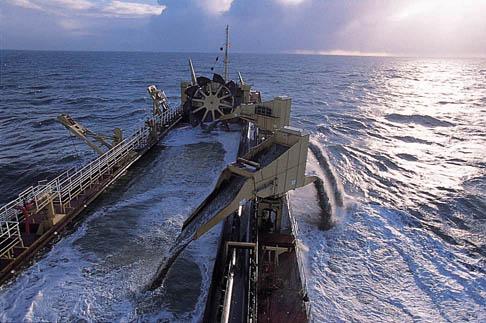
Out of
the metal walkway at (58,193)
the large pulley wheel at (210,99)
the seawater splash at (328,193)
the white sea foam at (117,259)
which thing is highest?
the large pulley wheel at (210,99)

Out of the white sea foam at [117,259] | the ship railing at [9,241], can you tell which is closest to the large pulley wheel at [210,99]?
the white sea foam at [117,259]

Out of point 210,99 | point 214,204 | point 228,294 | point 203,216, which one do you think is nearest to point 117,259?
point 203,216

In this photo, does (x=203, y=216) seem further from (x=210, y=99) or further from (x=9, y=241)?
(x=210, y=99)

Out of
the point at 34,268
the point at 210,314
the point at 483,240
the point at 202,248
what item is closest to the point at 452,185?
the point at 483,240

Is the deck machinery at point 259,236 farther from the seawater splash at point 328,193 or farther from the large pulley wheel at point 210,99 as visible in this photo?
the large pulley wheel at point 210,99

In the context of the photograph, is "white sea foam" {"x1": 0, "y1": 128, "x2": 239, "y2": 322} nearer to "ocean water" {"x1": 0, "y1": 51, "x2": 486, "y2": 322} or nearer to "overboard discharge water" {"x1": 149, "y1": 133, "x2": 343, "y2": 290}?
"ocean water" {"x1": 0, "y1": 51, "x2": 486, "y2": 322}

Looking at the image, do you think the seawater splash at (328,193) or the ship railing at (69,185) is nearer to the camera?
the ship railing at (69,185)

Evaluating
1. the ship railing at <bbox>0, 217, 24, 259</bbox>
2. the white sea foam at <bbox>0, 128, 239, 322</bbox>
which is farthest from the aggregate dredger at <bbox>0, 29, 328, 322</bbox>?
the white sea foam at <bbox>0, 128, 239, 322</bbox>
